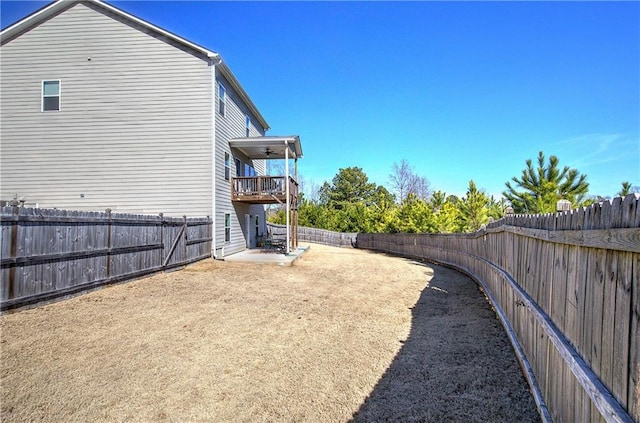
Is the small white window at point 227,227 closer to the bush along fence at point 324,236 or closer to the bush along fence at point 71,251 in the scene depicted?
the bush along fence at point 71,251

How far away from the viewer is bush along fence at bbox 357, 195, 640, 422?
1640mm

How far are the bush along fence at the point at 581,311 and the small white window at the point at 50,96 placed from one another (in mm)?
16586

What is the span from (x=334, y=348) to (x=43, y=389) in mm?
3268

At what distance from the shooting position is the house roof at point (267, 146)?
1512 cm

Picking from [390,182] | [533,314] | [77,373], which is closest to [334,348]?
[533,314]

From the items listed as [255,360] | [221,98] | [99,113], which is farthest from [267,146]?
[255,360]

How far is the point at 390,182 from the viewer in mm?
47250

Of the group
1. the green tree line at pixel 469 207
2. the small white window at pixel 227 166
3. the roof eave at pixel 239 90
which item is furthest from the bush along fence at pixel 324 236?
the small white window at pixel 227 166

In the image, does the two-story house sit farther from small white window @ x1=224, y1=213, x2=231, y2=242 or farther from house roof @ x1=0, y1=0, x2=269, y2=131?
small white window @ x1=224, y1=213, x2=231, y2=242

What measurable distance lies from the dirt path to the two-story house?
24.1ft

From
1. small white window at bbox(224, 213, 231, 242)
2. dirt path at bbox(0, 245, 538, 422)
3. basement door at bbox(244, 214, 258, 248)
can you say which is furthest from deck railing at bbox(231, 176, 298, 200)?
dirt path at bbox(0, 245, 538, 422)

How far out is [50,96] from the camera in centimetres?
1404

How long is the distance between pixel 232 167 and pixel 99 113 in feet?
17.8

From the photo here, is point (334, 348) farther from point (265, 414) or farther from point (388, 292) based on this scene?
point (388, 292)
